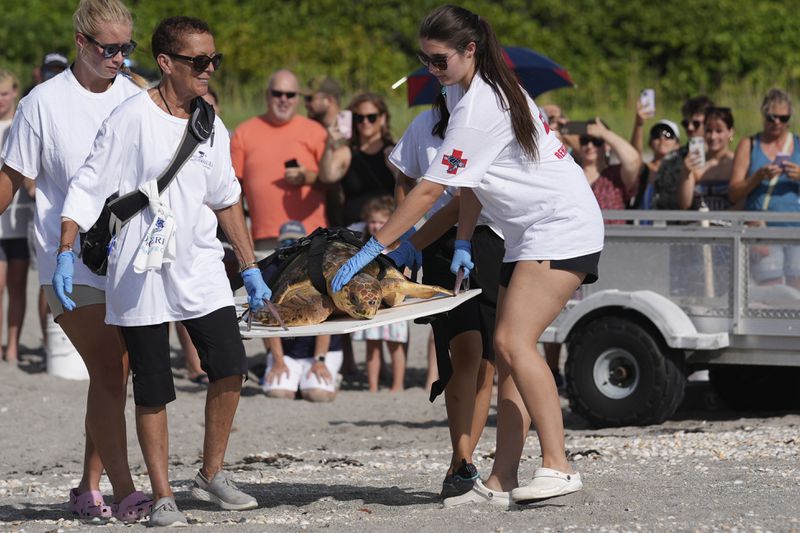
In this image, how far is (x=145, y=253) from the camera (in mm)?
4926

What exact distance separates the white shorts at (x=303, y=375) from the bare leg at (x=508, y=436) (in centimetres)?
428

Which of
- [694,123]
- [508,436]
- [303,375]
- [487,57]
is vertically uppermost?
[487,57]

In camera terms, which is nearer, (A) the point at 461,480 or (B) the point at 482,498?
(B) the point at 482,498

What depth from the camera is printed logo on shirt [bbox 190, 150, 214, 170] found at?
16.6 feet

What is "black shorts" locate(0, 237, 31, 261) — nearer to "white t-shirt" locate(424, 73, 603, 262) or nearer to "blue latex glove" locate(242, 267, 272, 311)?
"blue latex glove" locate(242, 267, 272, 311)

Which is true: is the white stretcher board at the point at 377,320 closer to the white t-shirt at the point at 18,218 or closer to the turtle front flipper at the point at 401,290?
the turtle front flipper at the point at 401,290

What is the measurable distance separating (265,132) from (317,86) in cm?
111

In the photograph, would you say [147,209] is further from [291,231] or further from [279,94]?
[279,94]

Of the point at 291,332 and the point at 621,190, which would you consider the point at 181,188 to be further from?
the point at 621,190

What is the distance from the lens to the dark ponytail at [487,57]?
16.5ft

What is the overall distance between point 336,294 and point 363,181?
4564 millimetres

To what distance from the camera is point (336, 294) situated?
5410mm

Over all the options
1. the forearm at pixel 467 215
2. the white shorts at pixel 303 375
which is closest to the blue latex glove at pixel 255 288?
the forearm at pixel 467 215

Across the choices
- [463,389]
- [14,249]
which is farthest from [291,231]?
[463,389]
